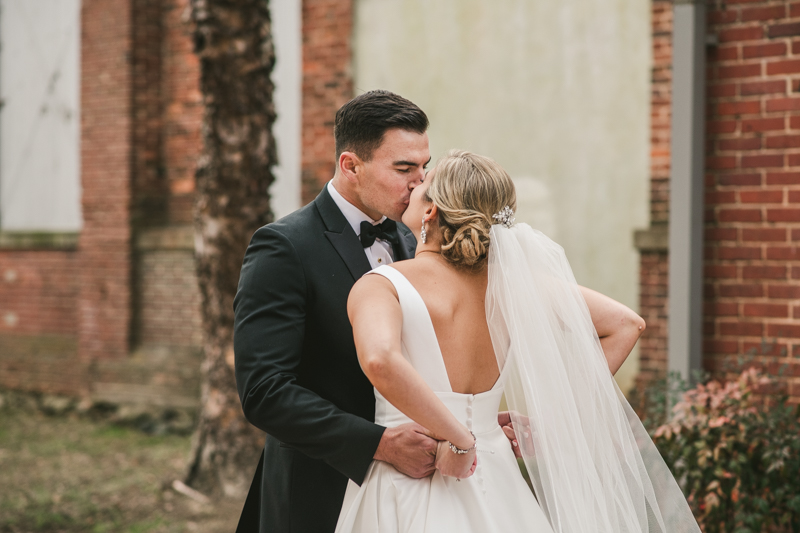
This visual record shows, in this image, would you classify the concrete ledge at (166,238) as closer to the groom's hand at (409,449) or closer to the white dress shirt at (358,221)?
the white dress shirt at (358,221)

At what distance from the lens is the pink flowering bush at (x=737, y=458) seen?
3.48 metres

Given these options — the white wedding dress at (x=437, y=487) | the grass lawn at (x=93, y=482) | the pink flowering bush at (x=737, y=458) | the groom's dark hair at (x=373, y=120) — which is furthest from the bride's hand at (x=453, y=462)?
the grass lawn at (x=93, y=482)

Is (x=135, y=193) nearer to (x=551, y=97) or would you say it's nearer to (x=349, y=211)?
(x=551, y=97)

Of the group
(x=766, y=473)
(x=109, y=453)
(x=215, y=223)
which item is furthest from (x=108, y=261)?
(x=766, y=473)

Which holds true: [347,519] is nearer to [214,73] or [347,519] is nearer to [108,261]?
[214,73]

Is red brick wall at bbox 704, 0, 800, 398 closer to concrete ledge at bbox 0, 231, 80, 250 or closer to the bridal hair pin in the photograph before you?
the bridal hair pin

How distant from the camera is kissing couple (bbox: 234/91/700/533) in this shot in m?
2.02

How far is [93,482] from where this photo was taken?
20.6ft

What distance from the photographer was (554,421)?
2.16 meters

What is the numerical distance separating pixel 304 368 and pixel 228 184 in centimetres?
329

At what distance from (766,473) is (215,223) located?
3711mm

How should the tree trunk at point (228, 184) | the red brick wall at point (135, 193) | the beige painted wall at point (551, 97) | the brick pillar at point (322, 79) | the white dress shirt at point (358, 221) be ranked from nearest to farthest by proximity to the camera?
the white dress shirt at point (358, 221) < the tree trunk at point (228, 184) < the beige painted wall at point (551, 97) < the brick pillar at point (322, 79) < the red brick wall at point (135, 193)

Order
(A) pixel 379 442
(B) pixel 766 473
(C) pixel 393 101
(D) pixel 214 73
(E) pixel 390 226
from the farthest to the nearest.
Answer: (D) pixel 214 73 → (B) pixel 766 473 → (E) pixel 390 226 → (C) pixel 393 101 → (A) pixel 379 442

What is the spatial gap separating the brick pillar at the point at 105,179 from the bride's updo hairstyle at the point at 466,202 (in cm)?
733
